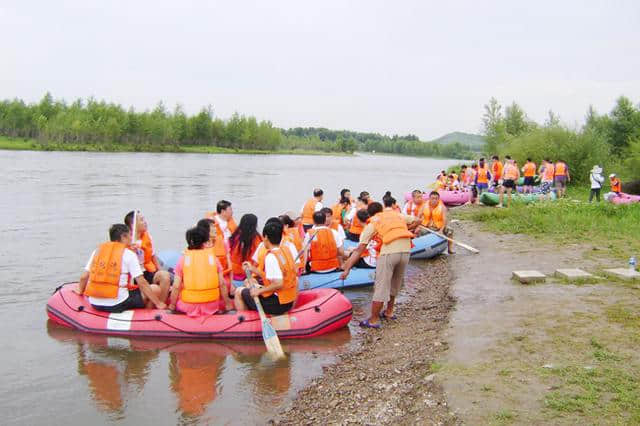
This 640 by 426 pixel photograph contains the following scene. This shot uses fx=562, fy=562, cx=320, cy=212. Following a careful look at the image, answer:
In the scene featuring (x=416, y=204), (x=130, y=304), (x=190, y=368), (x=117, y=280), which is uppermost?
(x=416, y=204)

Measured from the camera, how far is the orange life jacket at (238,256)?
7.73 m

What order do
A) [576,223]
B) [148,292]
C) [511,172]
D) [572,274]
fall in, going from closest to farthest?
[148,292], [572,274], [576,223], [511,172]

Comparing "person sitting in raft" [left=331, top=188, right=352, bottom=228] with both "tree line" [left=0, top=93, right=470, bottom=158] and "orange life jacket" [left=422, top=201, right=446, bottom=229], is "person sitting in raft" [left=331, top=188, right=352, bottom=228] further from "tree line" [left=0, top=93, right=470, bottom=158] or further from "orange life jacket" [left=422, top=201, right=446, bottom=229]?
"tree line" [left=0, top=93, right=470, bottom=158]

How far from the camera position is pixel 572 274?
8102 millimetres

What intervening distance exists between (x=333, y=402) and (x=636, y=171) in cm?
2648

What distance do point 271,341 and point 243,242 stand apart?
1.75 meters

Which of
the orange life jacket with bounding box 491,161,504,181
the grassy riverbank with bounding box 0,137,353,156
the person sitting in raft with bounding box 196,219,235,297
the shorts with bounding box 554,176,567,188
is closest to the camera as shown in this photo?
the person sitting in raft with bounding box 196,219,235,297

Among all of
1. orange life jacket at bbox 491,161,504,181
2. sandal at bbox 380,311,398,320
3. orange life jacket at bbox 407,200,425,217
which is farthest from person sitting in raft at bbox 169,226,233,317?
orange life jacket at bbox 491,161,504,181

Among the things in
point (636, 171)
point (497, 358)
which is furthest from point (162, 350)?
point (636, 171)

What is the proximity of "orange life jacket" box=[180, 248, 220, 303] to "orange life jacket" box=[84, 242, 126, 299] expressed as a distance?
794mm

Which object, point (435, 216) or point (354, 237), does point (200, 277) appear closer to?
point (354, 237)

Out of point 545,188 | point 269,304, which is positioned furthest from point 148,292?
point 545,188

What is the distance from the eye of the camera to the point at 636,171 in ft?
87.2

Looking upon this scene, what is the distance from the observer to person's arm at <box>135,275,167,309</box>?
685cm
